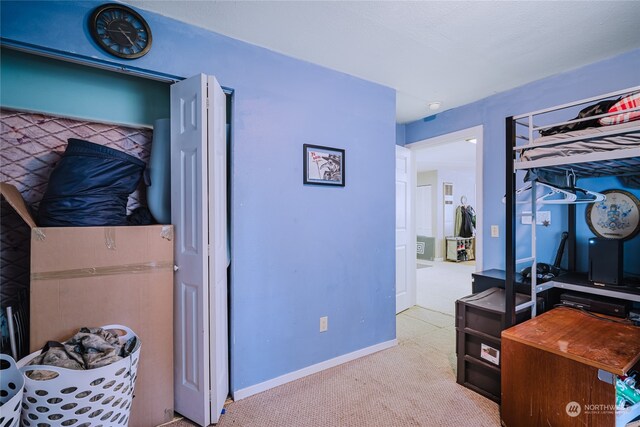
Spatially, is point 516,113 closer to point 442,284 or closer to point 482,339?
point 482,339

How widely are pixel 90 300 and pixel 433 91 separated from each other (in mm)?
3084

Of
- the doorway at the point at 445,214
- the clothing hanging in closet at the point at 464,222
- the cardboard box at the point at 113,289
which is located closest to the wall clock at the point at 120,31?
the cardboard box at the point at 113,289

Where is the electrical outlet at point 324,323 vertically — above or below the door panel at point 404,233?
below

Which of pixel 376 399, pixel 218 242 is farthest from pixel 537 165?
pixel 218 242

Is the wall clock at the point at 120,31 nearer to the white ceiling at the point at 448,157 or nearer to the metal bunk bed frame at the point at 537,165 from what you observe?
the metal bunk bed frame at the point at 537,165

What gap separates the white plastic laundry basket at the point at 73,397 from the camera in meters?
1.12

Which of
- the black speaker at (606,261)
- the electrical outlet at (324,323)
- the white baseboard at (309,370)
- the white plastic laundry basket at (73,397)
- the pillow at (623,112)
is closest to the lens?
A: the white plastic laundry basket at (73,397)

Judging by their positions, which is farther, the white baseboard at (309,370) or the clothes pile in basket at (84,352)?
the white baseboard at (309,370)

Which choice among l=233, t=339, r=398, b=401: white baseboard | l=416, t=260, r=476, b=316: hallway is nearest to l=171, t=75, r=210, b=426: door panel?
l=233, t=339, r=398, b=401: white baseboard

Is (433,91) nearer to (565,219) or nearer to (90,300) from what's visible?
(565,219)

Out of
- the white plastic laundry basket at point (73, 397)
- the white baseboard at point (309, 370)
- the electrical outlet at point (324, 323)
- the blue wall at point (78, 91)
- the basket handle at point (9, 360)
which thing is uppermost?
the blue wall at point (78, 91)

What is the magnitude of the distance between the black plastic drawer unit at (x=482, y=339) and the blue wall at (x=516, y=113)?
2.66ft

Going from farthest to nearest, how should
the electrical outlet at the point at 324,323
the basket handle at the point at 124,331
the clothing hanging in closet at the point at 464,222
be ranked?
the clothing hanging in closet at the point at 464,222
the electrical outlet at the point at 324,323
the basket handle at the point at 124,331

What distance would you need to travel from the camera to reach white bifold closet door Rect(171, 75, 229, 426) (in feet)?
5.33
